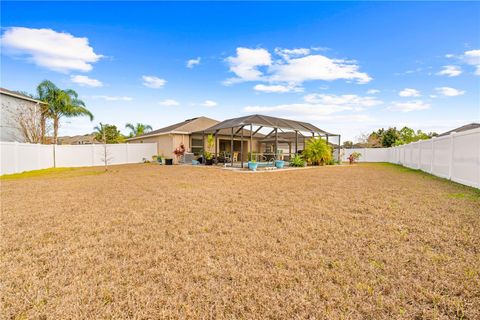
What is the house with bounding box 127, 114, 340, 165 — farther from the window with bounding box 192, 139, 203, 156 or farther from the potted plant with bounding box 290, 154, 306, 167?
the potted plant with bounding box 290, 154, 306, 167

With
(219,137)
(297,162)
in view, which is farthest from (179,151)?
(297,162)

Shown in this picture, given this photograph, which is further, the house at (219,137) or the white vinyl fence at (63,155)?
the house at (219,137)

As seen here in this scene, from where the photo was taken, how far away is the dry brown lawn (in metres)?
1.86

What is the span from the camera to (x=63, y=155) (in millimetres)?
17516

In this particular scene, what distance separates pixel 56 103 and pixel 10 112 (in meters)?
3.61

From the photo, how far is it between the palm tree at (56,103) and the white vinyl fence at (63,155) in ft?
12.7

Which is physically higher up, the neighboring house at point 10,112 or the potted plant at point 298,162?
the neighboring house at point 10,112

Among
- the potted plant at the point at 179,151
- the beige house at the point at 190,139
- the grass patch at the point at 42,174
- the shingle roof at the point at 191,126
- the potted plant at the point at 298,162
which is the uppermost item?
the shingle roof at the point at 191,126

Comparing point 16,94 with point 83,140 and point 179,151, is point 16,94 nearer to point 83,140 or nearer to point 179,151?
point 179,151

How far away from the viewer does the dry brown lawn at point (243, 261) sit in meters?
1.86

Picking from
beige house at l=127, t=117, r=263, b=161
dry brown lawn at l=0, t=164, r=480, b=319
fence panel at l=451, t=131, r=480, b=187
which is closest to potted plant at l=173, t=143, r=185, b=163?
beige house at l=127, t=117, r=263, b=161

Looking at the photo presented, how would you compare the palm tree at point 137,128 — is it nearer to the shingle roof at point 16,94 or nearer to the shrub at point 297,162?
the shingle roof at point 16,94

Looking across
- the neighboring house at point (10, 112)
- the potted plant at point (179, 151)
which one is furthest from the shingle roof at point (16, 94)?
the potted plant at point (179, 151)

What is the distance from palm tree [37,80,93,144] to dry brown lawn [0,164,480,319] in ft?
62.7
